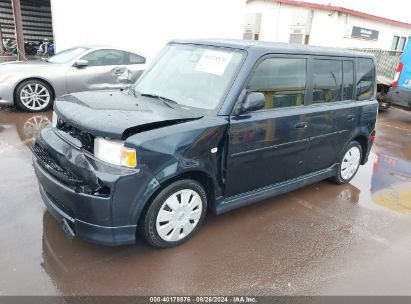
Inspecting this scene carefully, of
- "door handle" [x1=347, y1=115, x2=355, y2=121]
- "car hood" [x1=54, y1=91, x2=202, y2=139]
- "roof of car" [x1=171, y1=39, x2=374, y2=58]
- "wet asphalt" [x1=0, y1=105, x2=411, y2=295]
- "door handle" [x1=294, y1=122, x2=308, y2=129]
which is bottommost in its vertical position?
"wet asphalt" [x1=0, y1=105, x2=411, y2=295]

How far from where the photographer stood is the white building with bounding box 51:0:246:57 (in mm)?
13031

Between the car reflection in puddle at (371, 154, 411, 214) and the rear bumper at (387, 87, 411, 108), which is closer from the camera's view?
the car reflection in puddle at (371, 154, 411, 214)

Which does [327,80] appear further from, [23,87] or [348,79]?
[23,87]

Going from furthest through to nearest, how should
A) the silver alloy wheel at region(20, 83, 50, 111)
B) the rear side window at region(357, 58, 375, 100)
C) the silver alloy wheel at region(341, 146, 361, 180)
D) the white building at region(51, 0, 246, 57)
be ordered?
the white building at region(51, 0, 246, 57), the silver alloy wheel at region(20, 83, 50, 111), the silver alloy wheel at region(341, 146, 361, 180), the rear side window at region(357, 58, 375, 100)

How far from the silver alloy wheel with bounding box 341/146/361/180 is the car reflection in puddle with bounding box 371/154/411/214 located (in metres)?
0.39

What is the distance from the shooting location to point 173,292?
2.84 metres

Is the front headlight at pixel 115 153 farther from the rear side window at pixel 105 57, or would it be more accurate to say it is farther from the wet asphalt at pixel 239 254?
the rear side window at pixel 105 57

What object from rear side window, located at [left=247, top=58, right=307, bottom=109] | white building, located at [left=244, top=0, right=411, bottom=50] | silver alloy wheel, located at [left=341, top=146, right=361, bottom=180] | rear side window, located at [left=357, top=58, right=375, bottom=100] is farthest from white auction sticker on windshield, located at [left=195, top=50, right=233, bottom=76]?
white building, located at [left=244, top=0, right=411, bottom=50]

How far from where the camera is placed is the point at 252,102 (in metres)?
3.31

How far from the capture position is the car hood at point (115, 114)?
2842 mm

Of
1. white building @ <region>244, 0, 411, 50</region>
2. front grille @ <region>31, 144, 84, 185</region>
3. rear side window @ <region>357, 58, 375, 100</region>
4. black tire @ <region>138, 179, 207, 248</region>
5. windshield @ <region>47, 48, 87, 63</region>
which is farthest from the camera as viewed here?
white building @ <region>244, 0, 411, 50</region>

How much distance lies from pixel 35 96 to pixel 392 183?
6828 mm

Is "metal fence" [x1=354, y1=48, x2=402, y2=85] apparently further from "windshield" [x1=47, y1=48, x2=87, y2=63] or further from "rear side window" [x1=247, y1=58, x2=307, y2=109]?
"rear side window" [x1=247, y1=58, x2=307, y2=109]

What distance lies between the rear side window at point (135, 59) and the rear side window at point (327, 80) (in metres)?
5.37
